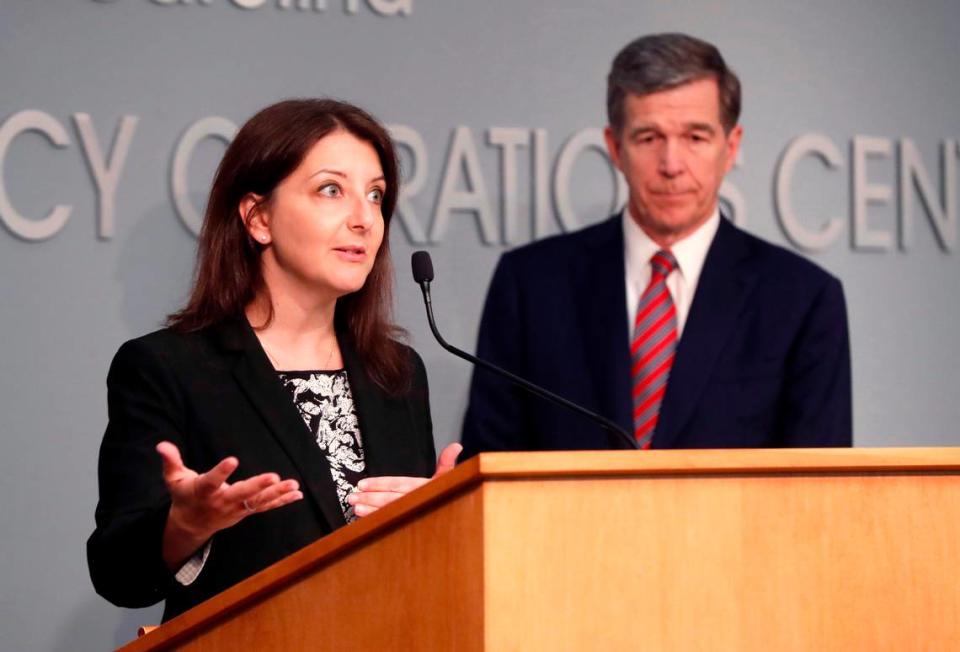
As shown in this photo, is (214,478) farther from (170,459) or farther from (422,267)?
(422,267)

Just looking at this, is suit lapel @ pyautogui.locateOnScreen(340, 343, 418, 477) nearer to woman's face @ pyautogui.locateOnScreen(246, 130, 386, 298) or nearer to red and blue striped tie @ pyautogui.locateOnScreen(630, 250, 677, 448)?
woman's face @ pyautogui.locateOnScreen(246, 130, 386, 298)

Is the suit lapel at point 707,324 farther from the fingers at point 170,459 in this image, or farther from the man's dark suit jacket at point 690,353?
the fingers at point 170,459

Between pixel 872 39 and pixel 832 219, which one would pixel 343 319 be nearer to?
pixel 832 219

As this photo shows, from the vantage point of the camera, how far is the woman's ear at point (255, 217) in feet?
8.64

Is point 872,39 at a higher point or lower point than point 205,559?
higher

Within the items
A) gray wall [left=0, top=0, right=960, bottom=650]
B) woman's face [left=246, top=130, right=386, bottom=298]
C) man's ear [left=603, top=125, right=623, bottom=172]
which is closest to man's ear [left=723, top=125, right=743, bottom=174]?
man's ear [left=603, top=125, right=623, bottom=172]

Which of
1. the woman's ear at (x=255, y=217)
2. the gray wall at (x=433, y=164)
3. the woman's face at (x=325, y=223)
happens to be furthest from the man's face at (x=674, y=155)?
the woman's ear at (x=255, y=217)

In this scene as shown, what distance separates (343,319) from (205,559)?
2.16 feet

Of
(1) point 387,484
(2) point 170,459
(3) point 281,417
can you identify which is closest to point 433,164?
(3) point 281,417

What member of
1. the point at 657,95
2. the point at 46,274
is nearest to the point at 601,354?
the point at 657,95

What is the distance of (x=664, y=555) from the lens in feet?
4.85

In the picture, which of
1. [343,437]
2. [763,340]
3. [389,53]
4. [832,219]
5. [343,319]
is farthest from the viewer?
[832,219]

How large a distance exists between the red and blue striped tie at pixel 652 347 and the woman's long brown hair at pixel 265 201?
85 cm

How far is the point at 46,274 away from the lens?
3574 mm
